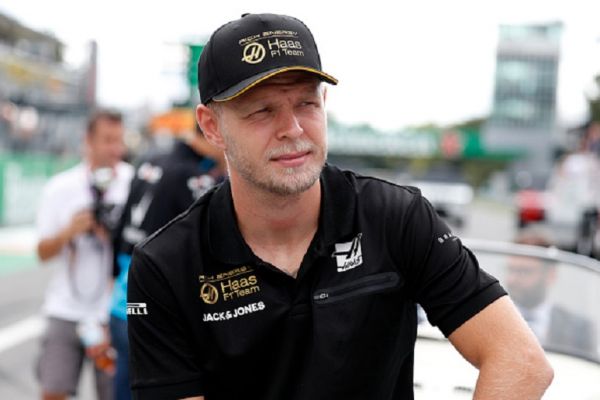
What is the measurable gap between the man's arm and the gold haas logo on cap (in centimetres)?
78

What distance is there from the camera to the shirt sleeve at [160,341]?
6.17 feet

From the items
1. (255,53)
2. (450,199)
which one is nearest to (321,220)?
(255,53)

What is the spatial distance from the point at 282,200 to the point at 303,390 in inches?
18.1

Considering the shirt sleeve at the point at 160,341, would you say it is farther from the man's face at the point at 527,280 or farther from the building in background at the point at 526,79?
the building in background at the point at 526,79

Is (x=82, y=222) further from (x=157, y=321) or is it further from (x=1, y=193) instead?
(x=1, y=193)

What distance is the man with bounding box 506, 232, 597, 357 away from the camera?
10.3ft

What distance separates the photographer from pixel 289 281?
1.89 meters

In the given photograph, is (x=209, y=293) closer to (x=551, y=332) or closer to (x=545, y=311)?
(x=551, y=332)

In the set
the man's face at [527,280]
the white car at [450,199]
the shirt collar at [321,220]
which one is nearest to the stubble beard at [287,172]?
the shirt collar at [321,220]

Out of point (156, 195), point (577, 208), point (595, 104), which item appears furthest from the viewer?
point (595, 104)

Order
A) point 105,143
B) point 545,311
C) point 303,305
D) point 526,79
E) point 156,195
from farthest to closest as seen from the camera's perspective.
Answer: point 526,79 < point 105,143 < point 156,195 < point 545,311 < point 303,305

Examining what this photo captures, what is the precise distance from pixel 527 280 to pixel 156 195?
A: 1.74 metres

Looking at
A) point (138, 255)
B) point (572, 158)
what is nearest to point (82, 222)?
point (138, 255)

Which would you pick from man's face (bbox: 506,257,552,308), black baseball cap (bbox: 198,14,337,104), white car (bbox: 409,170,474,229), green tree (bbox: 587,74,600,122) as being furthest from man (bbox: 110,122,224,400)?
green tree (bbox: 587,74,600,122)
